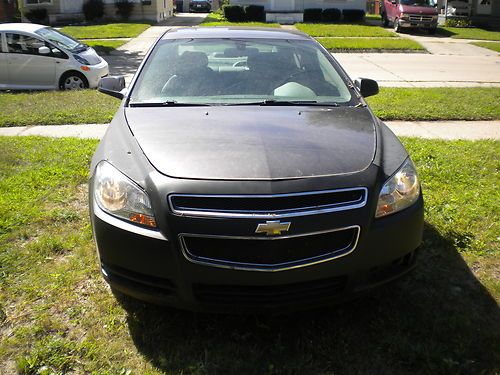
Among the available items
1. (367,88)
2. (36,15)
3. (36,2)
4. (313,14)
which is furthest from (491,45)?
(36,2)

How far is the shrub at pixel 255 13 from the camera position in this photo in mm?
28562

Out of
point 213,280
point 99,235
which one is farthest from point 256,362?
point 99,235

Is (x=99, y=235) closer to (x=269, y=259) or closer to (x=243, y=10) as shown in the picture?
(x=269, y=259)

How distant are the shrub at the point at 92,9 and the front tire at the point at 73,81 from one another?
73.0 ft

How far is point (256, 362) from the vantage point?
270 cm

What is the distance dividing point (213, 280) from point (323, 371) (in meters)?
0.75

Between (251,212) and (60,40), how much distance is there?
33.0 ft

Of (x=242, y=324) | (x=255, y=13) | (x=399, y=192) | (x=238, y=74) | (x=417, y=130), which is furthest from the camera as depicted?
(x=255, y=13)

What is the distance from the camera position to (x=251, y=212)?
2.52m

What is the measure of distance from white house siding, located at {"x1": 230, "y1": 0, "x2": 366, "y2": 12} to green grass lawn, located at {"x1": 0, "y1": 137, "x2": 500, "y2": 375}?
2802 cm

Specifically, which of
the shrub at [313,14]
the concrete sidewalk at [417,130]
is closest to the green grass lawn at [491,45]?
the shrub at [313,14]

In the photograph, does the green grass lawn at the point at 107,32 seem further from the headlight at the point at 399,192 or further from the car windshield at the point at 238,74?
the headlight at the point at 399,192

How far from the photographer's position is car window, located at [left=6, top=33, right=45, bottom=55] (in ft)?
35.3

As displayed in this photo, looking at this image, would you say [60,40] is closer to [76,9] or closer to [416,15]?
[416,15]
